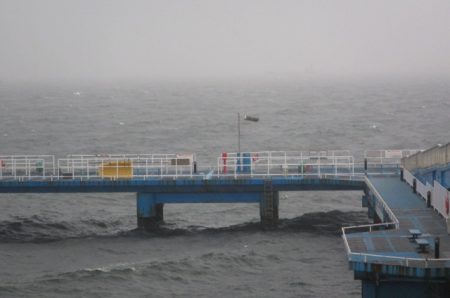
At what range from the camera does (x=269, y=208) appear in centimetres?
5303

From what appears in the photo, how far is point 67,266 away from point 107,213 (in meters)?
15.5

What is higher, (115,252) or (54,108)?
(54,108)

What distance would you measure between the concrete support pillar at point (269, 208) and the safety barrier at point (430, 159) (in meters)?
7.39

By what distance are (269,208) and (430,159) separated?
1156 cm

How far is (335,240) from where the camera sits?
50125mm

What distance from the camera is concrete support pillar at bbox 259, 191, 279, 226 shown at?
173ft

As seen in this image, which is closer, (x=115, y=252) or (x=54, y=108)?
(x=115, y=252)

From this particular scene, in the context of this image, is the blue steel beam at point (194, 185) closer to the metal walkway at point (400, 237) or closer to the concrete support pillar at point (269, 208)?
the concrete support pillar at point (269, 208)

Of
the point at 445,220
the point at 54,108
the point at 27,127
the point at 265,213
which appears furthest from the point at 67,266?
the point at 54,108

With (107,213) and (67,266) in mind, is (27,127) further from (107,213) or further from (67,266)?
(67,266)

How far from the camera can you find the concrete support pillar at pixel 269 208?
52.8 m

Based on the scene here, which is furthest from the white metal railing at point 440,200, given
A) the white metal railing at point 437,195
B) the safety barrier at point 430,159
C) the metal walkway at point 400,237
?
the safety barrier at point 430,159

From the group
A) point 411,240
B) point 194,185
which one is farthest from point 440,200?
point 194,185

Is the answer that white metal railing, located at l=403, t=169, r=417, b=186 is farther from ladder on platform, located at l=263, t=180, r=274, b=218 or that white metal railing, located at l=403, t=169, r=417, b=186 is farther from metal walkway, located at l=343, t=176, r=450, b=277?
ladder on platform, located at l=263, t=180, r=274, b=218
